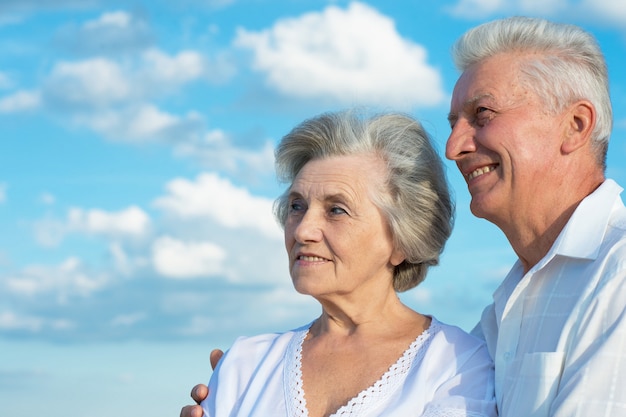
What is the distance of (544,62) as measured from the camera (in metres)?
4.12

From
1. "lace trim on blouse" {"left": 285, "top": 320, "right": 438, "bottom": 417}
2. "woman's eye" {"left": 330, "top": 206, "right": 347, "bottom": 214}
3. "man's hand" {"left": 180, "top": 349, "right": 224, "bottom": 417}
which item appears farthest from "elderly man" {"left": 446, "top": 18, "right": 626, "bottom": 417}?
"man's hand" {"left": 180, "top": 349, "right": 224, "bottom": 417}

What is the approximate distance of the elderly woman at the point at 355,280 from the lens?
4.05 m

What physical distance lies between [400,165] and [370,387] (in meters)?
1.09

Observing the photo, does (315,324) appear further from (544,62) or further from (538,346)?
(544,62)

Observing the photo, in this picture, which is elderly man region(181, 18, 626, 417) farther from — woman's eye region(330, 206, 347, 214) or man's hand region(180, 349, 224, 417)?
woman's eye region(330, 206, 347, 214)

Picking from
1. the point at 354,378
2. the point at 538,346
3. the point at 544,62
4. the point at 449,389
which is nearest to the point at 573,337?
the point at 538,346

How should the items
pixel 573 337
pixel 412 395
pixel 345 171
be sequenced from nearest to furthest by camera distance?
pixel 573 337, pixel 412 395, pixel 345 171

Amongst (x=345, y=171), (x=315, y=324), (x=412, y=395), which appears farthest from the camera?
(x=315, y=324)

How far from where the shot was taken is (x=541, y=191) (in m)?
3.99

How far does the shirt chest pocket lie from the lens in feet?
11.5

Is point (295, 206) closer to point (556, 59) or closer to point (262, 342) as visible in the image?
point (262, 342)

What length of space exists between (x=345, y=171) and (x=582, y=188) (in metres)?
1.11

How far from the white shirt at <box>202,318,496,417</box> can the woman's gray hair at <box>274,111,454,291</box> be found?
411 millimetres

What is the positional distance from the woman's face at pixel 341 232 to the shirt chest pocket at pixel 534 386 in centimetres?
92
